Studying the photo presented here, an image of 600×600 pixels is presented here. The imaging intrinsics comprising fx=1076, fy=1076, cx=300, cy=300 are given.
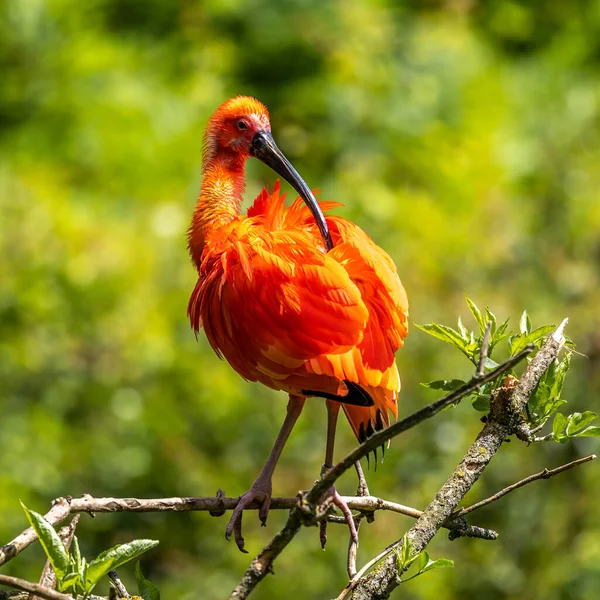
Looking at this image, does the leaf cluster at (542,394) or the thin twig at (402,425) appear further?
the leaf cluster at (542,394)

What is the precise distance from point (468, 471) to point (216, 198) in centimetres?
178

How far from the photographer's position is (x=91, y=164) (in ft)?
30.1

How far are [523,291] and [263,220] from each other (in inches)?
109

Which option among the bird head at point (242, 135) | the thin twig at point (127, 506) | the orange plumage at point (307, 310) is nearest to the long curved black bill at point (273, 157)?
the bird head at point (242, 135)

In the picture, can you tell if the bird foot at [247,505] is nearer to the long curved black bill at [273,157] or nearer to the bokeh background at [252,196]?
the long curved black bill at [273,157]

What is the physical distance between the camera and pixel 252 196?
7.74 metres

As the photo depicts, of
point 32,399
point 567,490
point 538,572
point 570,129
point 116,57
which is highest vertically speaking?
point 116,57

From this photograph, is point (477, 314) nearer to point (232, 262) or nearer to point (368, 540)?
point (232, 262)

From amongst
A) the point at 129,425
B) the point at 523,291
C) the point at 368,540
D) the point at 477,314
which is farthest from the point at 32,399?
the point at 477,314

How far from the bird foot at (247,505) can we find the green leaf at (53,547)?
0.97m

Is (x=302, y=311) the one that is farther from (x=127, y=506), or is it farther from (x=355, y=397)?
(x=127, y=506)

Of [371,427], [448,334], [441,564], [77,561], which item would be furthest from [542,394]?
[371,427]

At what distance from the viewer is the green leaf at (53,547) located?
183cm

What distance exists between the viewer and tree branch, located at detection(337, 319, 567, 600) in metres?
1.99
